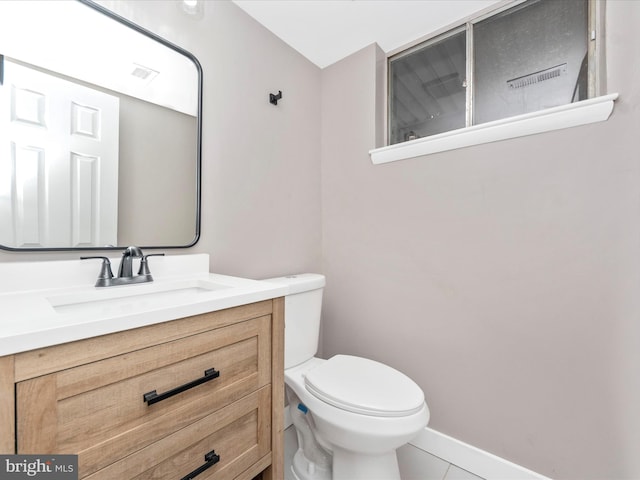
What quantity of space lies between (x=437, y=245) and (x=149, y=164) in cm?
133

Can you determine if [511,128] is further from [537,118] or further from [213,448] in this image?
[213,448]

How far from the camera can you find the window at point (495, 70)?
1241 mm

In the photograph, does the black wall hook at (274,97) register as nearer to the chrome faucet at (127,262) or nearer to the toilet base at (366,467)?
the chrome faucet at (127,262)

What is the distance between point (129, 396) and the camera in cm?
63

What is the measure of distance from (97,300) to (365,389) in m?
0.98

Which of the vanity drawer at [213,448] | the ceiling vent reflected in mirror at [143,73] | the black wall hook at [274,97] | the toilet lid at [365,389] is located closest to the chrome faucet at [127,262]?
the vanity drawer at [213,448]

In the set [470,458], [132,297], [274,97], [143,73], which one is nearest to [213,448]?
[132,297]

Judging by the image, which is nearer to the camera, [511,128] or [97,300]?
[97,300]

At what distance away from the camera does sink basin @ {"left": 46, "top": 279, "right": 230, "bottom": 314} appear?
2.40ft

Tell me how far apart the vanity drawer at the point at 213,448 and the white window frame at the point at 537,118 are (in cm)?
131

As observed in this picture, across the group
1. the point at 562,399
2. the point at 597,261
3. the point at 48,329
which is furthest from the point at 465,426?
the point at 48,329

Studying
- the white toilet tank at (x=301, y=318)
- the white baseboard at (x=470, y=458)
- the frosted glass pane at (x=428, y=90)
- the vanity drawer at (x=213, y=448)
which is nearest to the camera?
the vanity drawer at (x=213, y=448)

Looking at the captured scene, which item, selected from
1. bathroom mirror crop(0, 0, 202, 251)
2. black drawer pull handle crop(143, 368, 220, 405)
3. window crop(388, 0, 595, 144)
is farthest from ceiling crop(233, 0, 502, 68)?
black drawer pull handle crop(143, 368, 220, 405)
